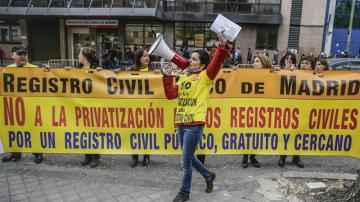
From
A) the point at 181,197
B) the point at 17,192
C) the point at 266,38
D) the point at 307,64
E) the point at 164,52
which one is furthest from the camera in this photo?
the point at 266,38

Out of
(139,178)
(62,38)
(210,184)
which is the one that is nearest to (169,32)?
(62,38)

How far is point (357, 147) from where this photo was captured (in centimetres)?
575

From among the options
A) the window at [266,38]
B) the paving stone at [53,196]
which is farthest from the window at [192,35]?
the paving stone at [53,196]

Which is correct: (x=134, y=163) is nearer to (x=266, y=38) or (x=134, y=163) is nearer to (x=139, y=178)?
(x=139, y=178)

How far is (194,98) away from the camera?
4336 millimetres

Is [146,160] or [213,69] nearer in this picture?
[213,69]

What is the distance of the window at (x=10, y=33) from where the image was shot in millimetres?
33969

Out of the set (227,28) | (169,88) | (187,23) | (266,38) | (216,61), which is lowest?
(169,88)

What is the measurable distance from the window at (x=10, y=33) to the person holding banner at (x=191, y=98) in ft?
110

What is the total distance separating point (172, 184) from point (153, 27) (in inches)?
1033

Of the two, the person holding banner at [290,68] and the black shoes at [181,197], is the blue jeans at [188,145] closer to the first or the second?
the black shoes at [181,197]

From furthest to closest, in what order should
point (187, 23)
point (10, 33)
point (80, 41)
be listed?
point (10, 33), point (80, 41), point (187, 23)

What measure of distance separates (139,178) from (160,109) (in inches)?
43.4

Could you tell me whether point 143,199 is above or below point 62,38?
below
